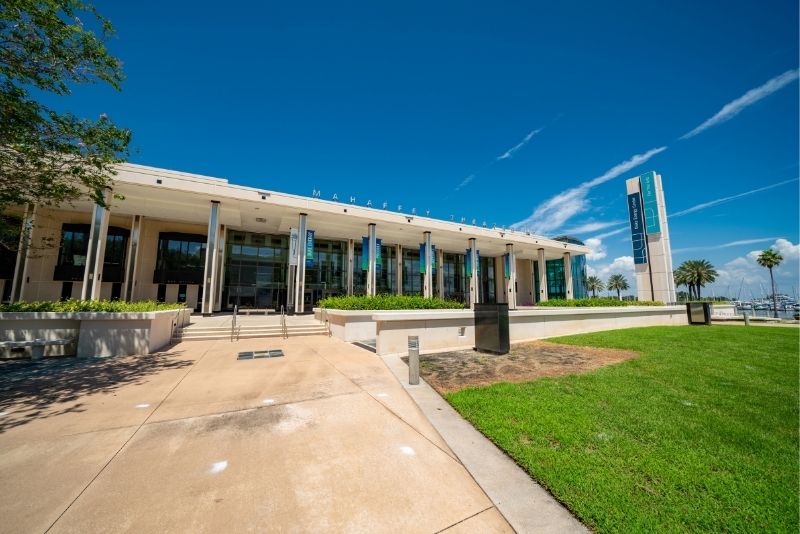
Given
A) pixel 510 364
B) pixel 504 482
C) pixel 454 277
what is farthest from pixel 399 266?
pixel 504 482

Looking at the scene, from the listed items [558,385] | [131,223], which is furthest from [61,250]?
[558,385]

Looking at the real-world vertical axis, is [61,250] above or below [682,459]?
above

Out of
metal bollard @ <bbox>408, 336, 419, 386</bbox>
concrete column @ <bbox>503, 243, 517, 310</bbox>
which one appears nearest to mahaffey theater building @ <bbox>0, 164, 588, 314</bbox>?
concrete column @ <bbox>503, 243, 517, 310</bbox>

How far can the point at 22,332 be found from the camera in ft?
32.2

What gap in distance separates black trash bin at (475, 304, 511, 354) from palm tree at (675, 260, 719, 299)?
223 ft

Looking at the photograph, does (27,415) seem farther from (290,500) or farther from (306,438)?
(290,500)

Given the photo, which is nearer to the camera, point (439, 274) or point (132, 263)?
point (132, 263)

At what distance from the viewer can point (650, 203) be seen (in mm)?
28344

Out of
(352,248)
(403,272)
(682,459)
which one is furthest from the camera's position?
(403,272)

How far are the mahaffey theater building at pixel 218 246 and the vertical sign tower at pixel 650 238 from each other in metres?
11.5

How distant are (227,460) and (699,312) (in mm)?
28968

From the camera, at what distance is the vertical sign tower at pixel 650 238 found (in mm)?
27359

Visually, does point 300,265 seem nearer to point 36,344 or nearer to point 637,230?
point 36,344

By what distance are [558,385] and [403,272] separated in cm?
3404
